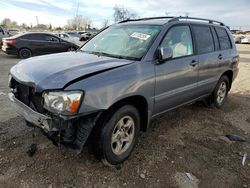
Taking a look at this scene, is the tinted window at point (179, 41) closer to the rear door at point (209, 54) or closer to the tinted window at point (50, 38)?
the rear door at point (209, 54)

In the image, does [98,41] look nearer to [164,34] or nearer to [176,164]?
[164,34]

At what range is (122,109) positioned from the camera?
2979 mm

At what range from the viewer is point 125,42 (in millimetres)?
3719

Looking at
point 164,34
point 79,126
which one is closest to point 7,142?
point 79,126

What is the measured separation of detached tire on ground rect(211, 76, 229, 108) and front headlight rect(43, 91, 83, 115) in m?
3.62

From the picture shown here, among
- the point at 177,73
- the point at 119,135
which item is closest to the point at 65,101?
the point at 119,135

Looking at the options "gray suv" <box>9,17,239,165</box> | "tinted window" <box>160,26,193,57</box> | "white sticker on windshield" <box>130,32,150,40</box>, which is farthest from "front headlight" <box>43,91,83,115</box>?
"tinted window" <box>160,26,193,57</box>

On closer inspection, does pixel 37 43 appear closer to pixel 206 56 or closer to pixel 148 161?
pixel 206 56

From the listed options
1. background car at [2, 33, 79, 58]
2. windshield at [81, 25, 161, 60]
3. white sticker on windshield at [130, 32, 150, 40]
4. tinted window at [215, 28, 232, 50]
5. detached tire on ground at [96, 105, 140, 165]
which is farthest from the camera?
background car at [2, 33, 79, 58]

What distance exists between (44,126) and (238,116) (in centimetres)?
417

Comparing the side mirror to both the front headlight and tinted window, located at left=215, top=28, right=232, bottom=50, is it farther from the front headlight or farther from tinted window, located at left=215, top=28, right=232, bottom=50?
tinted window, located at left=215, top=28, right=232, bottom=50

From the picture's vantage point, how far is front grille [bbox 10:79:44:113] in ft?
8.88

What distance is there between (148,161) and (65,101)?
1.48m

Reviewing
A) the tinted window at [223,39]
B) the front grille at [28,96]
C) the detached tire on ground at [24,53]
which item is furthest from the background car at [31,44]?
the front grille at [28,96]
